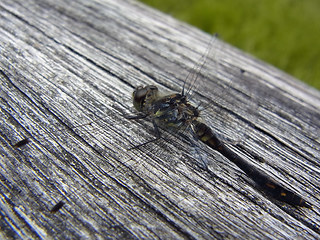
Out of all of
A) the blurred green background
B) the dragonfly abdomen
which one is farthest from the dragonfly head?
the blurred green background

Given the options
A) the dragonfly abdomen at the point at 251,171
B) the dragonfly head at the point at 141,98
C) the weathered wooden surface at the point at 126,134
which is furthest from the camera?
the dragonfly head at the point at 141,98

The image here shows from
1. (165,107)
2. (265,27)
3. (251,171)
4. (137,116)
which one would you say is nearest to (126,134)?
(137,116)

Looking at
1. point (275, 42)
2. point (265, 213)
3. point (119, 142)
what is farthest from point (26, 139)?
point (275, 42)

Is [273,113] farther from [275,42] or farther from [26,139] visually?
[275,42]

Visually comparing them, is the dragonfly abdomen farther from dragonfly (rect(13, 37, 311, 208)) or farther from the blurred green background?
the blurred green background

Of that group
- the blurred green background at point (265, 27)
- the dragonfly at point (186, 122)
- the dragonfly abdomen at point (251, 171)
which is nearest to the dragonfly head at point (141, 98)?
the dragonfly at point (186, 122)

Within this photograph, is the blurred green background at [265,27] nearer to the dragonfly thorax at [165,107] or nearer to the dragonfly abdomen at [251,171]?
the dragonfly thorax at [165,107]

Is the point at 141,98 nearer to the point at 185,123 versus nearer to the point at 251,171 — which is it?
the point at 185,123
